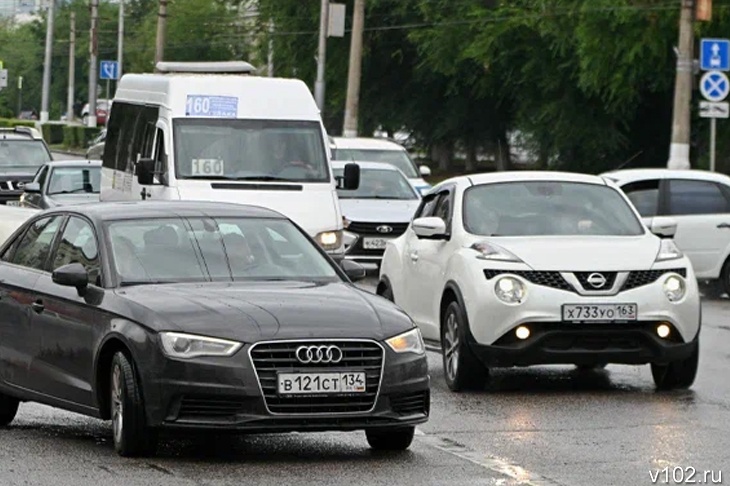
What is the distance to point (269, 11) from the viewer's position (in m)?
75.3

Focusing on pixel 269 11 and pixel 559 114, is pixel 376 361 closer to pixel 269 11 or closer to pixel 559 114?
pixel 559 114

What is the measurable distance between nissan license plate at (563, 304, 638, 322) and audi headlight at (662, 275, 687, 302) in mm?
433

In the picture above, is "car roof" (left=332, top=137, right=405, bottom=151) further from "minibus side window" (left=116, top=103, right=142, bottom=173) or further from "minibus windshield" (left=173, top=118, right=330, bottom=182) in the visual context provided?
"minibus windshield" (left=173, top=118, right=330, bottom=182)

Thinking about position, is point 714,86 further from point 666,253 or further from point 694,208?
point 666,253

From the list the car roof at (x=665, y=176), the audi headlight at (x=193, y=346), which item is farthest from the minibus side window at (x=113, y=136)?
the audi headlight at (x=193, y=346)

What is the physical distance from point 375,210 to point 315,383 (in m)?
17.9

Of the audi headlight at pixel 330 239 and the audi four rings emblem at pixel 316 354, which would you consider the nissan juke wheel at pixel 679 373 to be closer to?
the audi four rings emblem at pixel 316 354

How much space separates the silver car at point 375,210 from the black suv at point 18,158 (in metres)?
8.96

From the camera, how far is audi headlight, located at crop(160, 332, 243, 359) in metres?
10.2

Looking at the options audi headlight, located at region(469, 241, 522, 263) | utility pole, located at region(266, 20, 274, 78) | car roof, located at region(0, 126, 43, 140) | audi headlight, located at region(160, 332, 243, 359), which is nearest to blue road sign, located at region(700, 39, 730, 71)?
car roof, located at region(0, 126, 43, 140)

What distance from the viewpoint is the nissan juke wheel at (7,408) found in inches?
485

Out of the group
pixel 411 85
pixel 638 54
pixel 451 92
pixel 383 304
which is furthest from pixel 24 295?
pixel 411 85

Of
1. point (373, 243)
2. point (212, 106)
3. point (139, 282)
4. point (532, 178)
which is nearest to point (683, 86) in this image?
point (373, 243)

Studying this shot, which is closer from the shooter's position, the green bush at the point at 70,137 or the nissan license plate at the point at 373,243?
the nissan license plate at the point at 373,243
